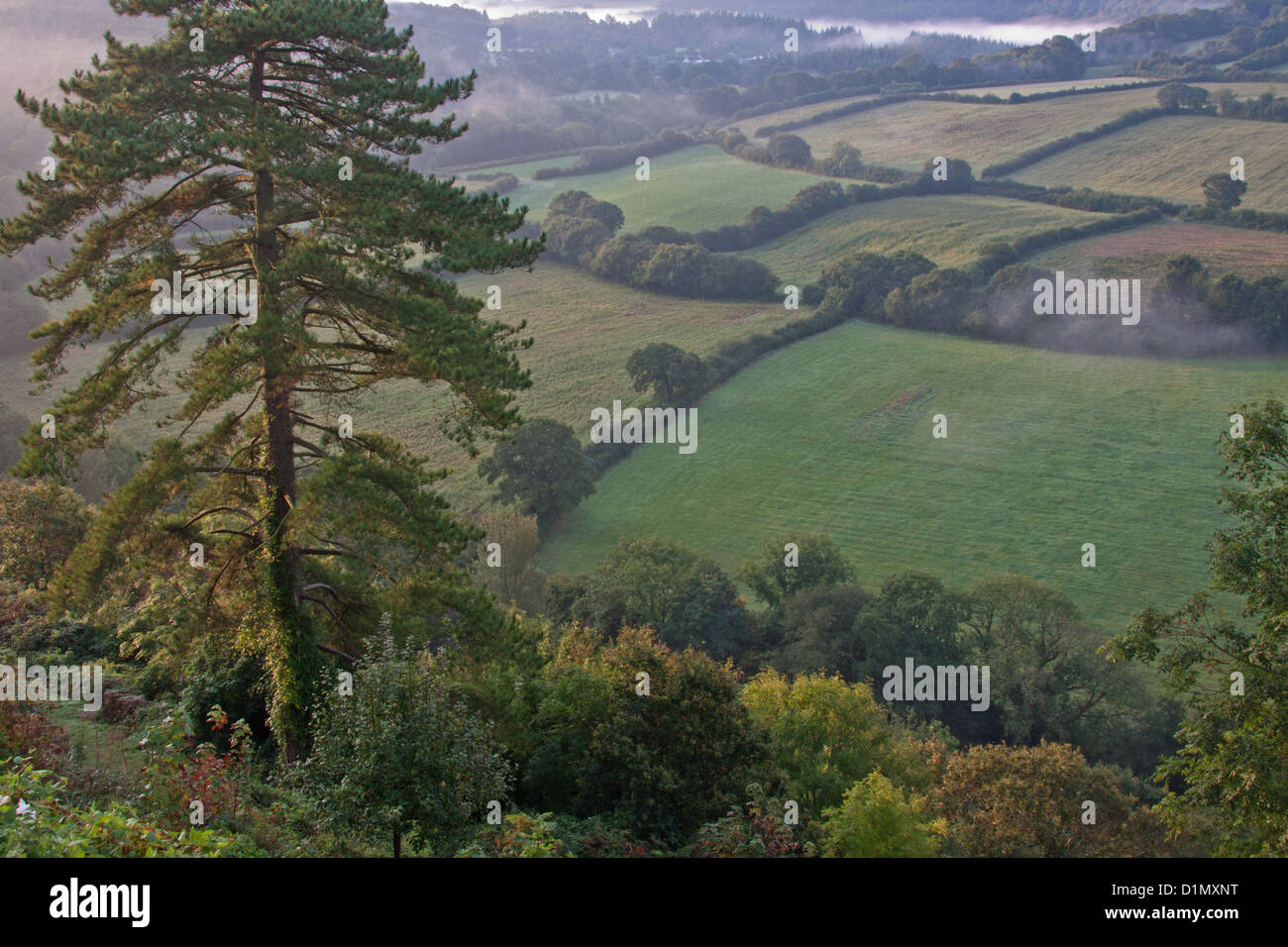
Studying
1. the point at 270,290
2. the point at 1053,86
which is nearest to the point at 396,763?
the point at 270,290

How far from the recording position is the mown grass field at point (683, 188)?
119188 millimetres

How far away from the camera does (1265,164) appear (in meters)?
103

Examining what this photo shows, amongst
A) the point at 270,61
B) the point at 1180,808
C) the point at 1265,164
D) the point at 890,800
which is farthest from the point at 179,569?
the point at 1265,164

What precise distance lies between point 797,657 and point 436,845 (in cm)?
3127

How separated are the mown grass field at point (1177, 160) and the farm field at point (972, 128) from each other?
765 centimetres

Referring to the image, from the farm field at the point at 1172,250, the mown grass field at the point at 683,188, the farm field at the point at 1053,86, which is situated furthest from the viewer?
the farm field at the point at 1053,86

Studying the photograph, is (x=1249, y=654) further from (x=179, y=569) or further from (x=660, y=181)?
(x=660, y=181)

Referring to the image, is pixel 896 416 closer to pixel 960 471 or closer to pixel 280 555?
pixel 960 471

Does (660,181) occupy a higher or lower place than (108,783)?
higher

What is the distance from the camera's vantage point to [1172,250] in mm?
86812

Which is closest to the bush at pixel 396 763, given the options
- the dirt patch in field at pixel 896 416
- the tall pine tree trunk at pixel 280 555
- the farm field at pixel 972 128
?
the tall pine tree trunk at pixel 280 555

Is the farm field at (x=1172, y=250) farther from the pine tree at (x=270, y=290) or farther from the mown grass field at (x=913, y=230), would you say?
the pine tree at (x=270, y=290)

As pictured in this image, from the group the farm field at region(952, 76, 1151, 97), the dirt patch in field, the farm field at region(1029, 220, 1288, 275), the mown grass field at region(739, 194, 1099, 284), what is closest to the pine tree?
the dirt patch in field

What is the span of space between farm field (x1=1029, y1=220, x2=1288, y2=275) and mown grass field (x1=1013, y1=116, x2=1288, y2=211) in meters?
8.23
